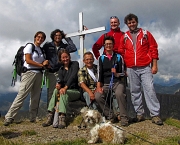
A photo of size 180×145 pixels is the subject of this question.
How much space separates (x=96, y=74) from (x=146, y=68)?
156cm

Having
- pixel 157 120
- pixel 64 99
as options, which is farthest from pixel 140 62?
pixel 64 99

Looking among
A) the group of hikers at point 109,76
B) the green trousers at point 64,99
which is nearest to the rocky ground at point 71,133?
the group of hikers at point 109,76

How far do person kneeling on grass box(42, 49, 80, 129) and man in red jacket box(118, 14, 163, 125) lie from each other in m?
1.70

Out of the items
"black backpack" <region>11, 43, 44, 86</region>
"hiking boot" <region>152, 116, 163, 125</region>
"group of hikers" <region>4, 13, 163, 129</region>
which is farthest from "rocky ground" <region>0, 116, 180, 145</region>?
"black backpack" <region>11, 43, 44, 86</region>

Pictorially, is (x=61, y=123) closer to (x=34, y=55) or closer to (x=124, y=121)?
(x=124, y=121)

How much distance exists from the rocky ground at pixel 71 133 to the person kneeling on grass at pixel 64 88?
389 mm

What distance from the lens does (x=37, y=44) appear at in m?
7.43

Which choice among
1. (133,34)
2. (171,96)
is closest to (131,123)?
(133,34)

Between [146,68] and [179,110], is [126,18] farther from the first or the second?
[179,110]

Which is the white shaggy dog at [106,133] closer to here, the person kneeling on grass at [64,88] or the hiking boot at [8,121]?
the person kneeling on grass at [64,88]

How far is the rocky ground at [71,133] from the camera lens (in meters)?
5.37

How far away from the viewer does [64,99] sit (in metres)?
6.63

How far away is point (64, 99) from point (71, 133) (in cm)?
110

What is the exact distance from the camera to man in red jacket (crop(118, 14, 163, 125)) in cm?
648
